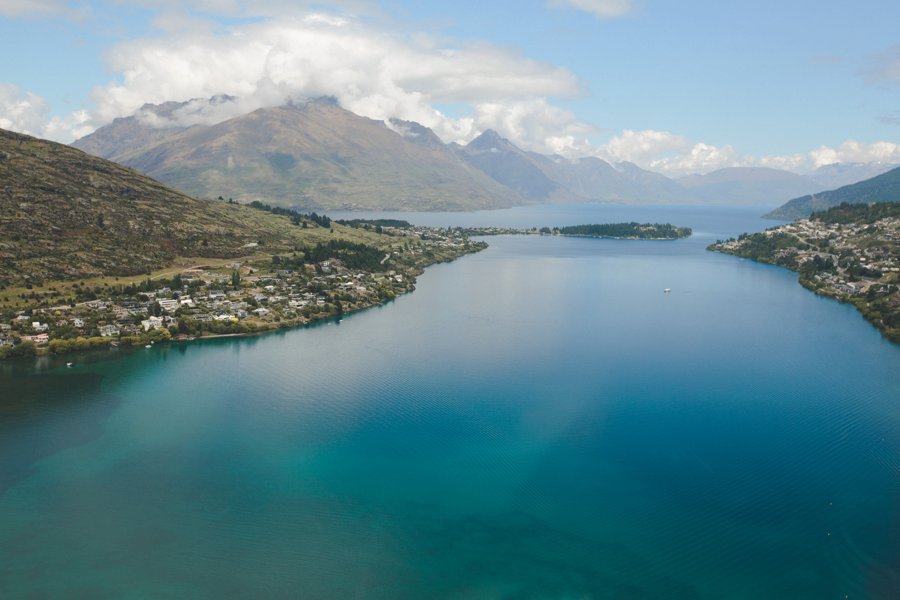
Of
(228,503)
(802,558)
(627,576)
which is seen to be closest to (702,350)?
(802,558)

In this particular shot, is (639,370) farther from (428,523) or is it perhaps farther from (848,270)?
(848,270)

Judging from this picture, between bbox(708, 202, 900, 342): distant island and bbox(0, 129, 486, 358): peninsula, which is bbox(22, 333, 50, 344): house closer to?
bbox(0, 129, 486, 358): peninsula

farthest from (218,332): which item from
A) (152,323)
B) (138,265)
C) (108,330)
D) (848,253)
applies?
(848,253)

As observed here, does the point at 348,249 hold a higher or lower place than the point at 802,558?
higher

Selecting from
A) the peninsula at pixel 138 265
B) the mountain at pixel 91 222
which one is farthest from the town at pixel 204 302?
the mountain at pixel 91 222

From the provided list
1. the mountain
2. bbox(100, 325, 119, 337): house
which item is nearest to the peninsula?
bbox(100, 325, 119, 337): house

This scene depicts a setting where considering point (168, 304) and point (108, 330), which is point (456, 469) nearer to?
point (108, 330)

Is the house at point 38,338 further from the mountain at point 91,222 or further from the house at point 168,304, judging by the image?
the mountain at point 91,222
